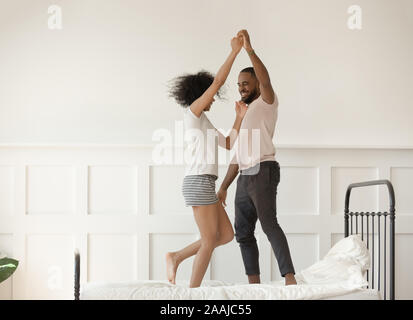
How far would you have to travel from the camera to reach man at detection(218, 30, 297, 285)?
2.98 meters

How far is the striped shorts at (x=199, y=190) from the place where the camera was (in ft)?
9.67

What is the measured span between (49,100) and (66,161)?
397 mm

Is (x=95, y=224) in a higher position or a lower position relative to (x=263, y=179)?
lower

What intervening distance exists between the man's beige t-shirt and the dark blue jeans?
42mm

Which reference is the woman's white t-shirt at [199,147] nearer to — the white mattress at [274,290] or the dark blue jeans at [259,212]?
the dark blue jeans at [259,212]

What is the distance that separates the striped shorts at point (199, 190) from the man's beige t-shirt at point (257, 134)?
0.25 metres

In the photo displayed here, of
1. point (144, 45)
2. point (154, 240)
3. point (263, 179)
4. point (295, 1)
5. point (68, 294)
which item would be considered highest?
point (295, 1)

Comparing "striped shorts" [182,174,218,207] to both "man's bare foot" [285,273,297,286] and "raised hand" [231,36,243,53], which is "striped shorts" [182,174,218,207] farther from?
"raised hand" [231,36,243,53]

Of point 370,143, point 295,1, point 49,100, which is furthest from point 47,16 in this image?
point 370,143

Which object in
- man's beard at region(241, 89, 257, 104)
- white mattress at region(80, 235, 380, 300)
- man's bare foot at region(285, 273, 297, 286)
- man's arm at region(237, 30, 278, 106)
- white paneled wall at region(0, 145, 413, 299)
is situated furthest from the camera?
white paneled wall at region(0, 145, 413, 299)

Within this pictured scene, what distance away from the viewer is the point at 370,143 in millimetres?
3947

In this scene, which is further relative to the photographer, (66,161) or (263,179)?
(66,161)

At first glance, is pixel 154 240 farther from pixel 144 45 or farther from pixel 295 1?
pixel 295 1

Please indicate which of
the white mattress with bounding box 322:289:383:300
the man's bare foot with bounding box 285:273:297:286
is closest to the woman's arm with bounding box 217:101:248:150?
the man's bare foot with bounding box 285:273:297:286
